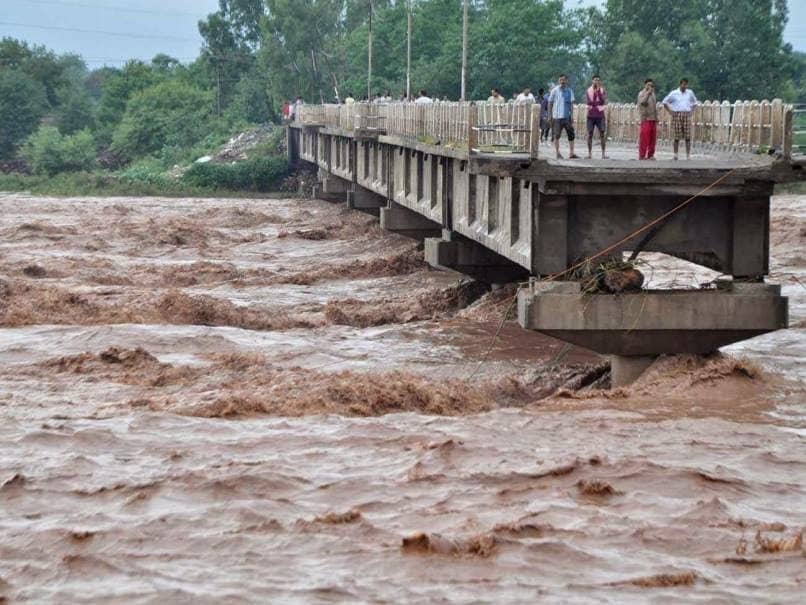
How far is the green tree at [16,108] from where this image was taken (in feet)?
336

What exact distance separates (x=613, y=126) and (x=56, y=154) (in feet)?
209

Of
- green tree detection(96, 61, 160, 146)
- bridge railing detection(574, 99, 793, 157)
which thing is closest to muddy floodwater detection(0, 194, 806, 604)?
bridge railing detection(574, 99, 793, 157)

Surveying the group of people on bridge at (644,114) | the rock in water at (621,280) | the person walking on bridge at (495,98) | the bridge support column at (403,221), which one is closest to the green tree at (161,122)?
the bridge support column at (403,221)

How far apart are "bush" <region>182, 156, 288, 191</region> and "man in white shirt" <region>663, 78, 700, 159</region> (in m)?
56.1

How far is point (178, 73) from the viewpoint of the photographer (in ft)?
442

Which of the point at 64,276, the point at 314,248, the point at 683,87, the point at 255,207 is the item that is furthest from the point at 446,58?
the point at 683,87

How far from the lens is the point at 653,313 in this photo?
18.8m

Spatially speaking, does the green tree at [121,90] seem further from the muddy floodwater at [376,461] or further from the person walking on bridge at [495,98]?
the muddy floodwater at [376,461]

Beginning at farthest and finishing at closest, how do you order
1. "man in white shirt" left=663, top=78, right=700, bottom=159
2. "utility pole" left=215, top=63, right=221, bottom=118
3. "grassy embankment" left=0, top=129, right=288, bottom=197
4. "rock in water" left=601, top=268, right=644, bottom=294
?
"utility pole" left=215, top=63, right=221, bottom=118 < "grassy embankment" left=0, top=129, right=288, bottom=197 < "man in white shirt" left=663, top=78, right=700, bottom=159 < "rock in water" left=601, top=268, right=644, bottom=294

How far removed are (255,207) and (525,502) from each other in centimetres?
5365

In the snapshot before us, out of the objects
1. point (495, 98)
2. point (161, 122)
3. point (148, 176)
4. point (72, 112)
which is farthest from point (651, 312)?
point (72, 112)

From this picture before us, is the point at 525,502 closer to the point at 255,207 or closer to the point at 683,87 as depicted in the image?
the point at 683,87

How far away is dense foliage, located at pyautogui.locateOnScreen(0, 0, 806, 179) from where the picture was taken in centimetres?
8506

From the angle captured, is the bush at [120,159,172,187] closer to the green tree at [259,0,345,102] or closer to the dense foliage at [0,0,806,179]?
the dense foliage at [0,0,806,179]
